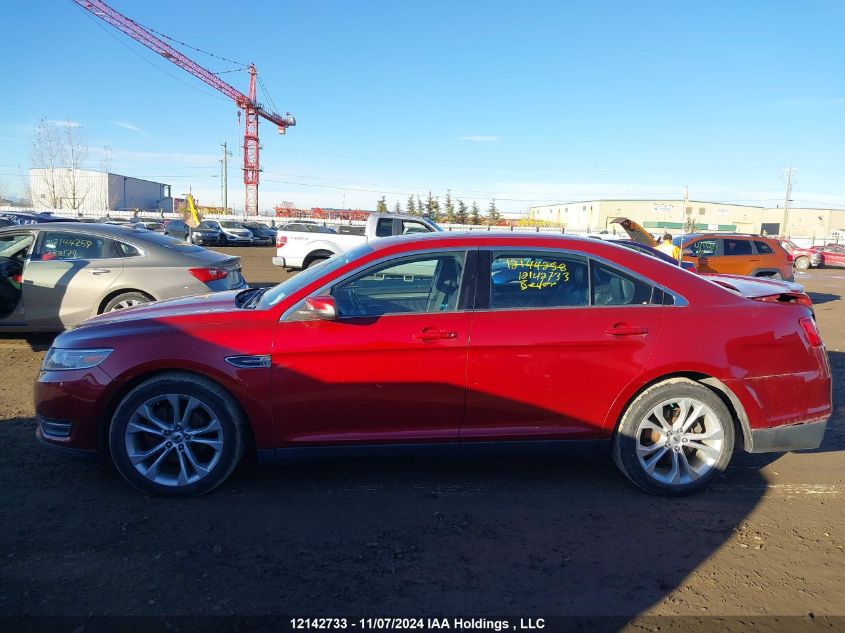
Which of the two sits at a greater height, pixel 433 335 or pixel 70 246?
pixel 70 246

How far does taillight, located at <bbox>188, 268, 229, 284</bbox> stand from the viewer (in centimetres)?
758

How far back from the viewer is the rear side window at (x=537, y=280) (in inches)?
154

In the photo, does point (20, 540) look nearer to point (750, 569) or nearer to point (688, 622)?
point (688, 622)

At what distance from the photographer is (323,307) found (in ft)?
11.9

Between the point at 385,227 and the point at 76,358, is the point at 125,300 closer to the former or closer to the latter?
the point at 76,358

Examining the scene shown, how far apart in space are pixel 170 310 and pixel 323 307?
3.90ft

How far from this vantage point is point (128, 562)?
309 centimetres

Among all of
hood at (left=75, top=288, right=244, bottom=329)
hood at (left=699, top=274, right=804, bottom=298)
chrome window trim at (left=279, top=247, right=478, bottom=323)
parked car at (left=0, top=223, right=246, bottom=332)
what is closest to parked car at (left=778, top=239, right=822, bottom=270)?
hood at (left=699, top=274, right=804, bottom=298)

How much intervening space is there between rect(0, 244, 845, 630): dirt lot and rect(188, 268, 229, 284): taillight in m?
3.37

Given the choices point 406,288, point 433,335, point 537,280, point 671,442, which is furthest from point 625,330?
point 406,288

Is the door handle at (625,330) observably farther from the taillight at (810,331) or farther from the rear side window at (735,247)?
the rear side window at (735,247)

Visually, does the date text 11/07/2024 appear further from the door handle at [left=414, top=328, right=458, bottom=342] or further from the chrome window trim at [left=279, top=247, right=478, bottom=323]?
the chrome window trim at [left=279, top=247, right=478, bottom=323]

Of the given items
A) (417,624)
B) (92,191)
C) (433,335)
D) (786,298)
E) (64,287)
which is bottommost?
(417,624)

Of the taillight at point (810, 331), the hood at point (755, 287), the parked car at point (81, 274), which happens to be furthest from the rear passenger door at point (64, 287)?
the taillight at point (810, 331)
